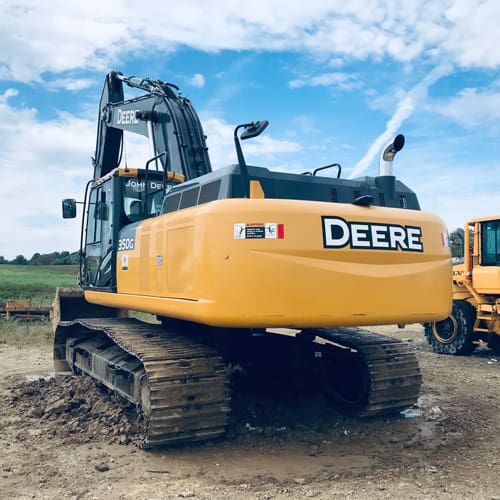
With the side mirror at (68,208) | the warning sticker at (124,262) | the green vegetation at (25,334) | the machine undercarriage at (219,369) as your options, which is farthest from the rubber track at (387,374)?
the green vegetation at (25,334)

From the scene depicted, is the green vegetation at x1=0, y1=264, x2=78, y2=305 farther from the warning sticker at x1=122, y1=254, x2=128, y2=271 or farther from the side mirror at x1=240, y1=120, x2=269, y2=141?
the side mirror at x1=240, y1=120, x2=269, y2=141

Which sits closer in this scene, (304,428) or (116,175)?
(304,428)

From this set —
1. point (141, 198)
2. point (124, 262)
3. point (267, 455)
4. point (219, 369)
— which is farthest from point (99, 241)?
point (267, 455)

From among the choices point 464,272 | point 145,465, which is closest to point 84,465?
point 145,465

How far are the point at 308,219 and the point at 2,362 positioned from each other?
7.32 meters

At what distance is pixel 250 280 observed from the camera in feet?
15.1

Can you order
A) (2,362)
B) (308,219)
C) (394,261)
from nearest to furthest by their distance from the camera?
(308,219) → (394,261) → (2,362)

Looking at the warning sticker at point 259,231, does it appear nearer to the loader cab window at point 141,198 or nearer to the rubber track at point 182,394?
the rubber track at point 182,394

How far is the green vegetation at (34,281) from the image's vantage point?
2594 centimetres

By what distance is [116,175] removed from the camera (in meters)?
7.12

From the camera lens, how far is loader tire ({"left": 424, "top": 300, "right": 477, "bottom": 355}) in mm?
11422

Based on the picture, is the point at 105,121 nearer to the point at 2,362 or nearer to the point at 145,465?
the point at 2,362

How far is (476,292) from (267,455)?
7.37m

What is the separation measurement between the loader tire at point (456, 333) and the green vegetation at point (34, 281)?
44.9 feet
